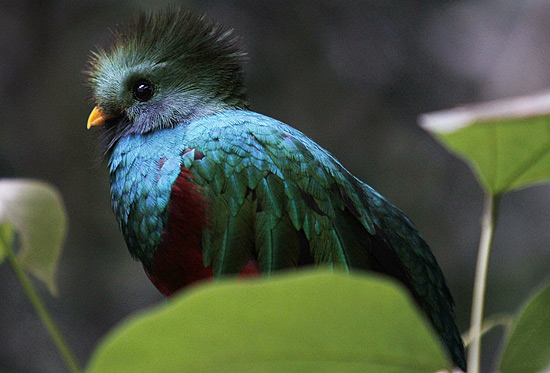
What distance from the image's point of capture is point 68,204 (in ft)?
15.0

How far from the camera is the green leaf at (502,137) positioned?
1.66 ft

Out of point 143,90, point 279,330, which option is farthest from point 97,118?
point 279,330

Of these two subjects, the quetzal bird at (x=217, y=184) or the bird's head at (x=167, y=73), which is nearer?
the quetzal bird at (x=217, y=184)

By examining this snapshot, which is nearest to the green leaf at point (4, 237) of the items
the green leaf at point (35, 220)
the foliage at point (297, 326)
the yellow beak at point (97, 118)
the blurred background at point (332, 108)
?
the green leaf at point (35, 220)

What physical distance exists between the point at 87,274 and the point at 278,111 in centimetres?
180

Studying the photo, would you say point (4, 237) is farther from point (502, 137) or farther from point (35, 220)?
point (502, 137)

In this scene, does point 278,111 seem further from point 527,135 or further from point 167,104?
point 527,135

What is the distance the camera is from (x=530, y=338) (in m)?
0.65

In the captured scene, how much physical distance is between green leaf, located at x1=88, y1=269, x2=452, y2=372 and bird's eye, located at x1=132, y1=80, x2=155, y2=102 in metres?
1.24

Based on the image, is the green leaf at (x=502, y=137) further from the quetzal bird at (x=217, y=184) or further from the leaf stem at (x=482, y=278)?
the quetzal bird at (x=217, y=184)

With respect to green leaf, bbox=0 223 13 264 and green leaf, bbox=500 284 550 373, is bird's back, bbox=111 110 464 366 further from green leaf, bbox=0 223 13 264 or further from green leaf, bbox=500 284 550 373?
green leaf, bbox=500 284 550 373

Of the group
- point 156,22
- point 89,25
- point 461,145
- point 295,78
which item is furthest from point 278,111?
point 461,145

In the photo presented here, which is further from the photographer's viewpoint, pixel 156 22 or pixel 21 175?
pixel 21 175

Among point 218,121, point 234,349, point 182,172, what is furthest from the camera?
point 218,121
